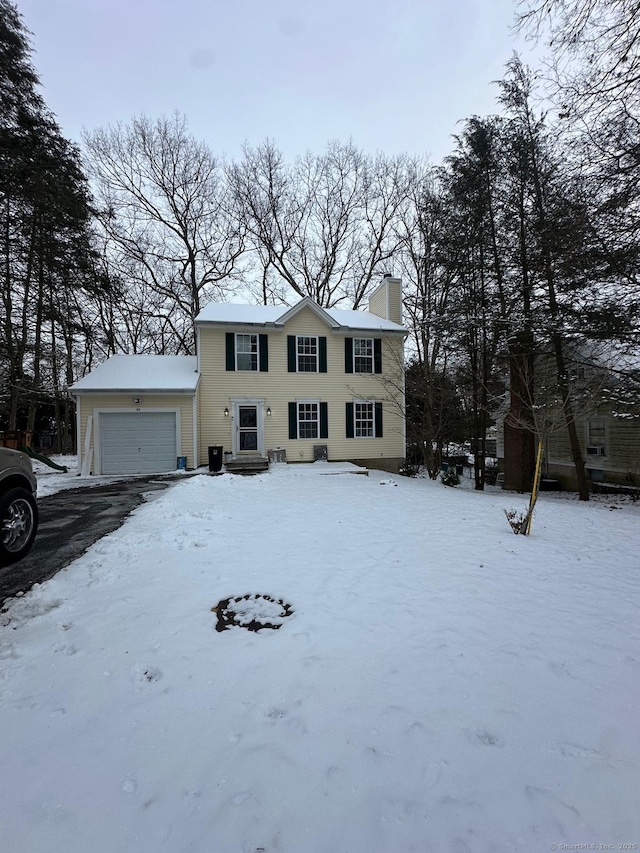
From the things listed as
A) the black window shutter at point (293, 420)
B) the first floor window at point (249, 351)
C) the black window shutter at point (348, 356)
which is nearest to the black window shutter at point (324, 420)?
the black window shutter at point (293, 420)

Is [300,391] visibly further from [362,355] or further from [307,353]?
[362,355]

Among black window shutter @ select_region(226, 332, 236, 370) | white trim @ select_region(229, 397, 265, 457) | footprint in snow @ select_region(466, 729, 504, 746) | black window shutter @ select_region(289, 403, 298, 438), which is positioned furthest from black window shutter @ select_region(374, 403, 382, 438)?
footprint in snow @ select_region(466, 729, 504, 746)

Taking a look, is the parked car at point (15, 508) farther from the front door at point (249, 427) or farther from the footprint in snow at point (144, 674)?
the front door at point (249, 427)

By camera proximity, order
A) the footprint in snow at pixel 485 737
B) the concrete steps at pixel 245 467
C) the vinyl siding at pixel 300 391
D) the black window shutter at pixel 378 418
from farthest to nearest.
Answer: the black window shutter at pixel 378 418, the vinyl siding at pixel 300 391, the concrete steps at pixel 245 467, the footprint in snow at pixel 485 737

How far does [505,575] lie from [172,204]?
24.0 m

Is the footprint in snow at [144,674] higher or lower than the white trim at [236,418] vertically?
lower

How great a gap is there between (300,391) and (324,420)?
4.74 ft

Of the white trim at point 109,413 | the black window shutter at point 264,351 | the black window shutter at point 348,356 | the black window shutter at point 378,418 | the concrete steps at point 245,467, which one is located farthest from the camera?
the black window shutter at point 378,418

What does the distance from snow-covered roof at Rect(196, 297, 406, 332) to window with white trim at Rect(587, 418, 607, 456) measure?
8243mm

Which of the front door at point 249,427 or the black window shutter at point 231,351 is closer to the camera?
the black window shutter at point 231,351

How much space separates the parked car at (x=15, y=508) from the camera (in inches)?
166

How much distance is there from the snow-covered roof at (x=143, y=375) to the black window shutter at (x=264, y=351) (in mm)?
2416

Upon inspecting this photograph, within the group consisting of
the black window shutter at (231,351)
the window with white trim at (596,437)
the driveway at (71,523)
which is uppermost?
the black window shutter at (231,351)

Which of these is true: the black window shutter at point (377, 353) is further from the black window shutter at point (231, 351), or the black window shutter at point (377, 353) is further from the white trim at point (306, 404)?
the black window shutter at point (231, 351)
